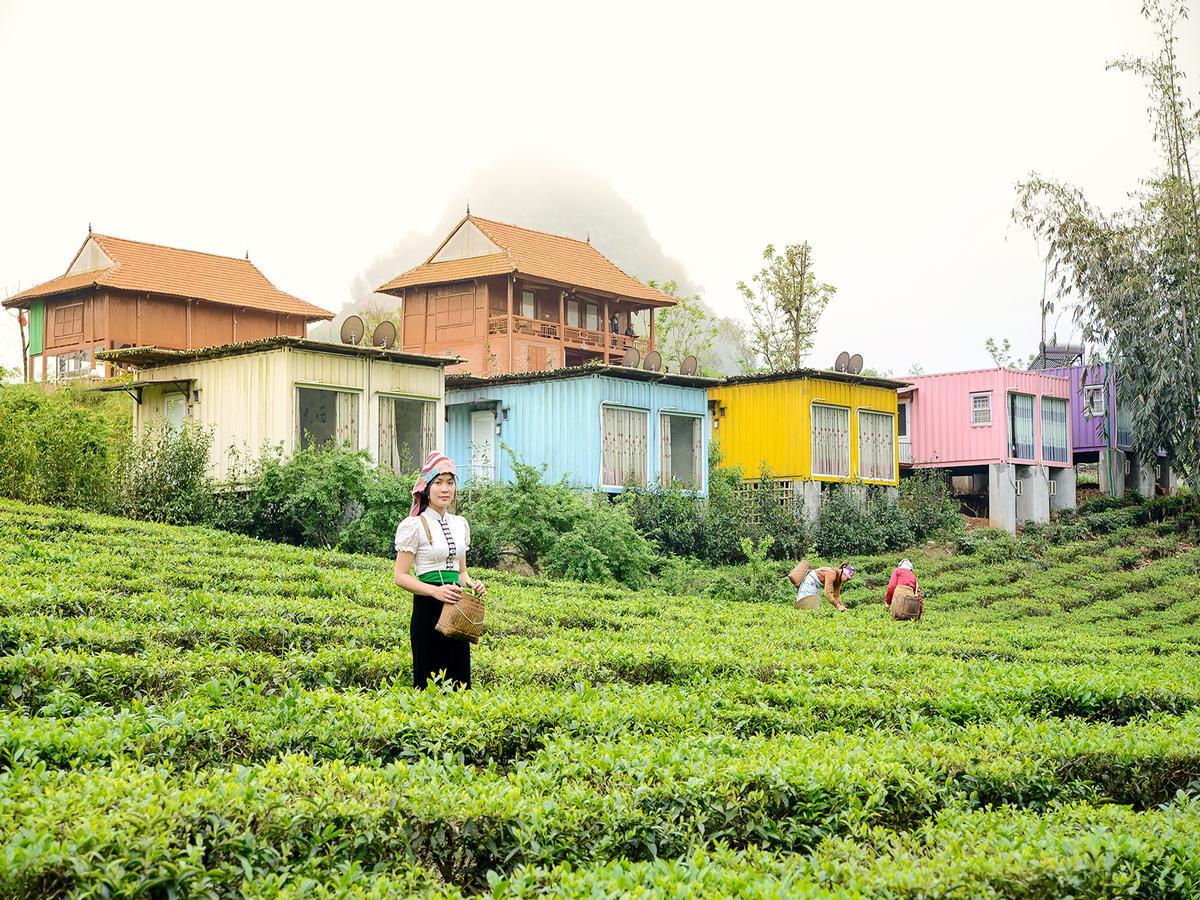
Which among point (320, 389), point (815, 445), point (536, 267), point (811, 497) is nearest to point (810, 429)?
point (815, 445)

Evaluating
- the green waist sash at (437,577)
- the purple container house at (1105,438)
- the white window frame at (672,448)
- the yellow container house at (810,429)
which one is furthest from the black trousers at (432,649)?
the purple container house at (1105,438)

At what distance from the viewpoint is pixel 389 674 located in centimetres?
966

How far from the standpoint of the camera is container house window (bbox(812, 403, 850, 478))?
32.2 metres

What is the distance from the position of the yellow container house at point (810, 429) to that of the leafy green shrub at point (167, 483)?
48.3ft

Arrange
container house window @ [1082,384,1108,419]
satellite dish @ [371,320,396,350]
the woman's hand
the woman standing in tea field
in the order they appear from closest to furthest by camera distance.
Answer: the woman's hand, the woman standing in tea field, satellite dish @ [371,320,396,350], container house window @ [1082,384,1108,419]

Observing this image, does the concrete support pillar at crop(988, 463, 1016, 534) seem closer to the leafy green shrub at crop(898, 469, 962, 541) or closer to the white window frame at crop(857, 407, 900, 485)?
the leafy green shrub at crop(898, 469, 962, 541)

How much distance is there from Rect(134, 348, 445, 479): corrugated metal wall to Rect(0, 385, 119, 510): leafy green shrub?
164 centimetres

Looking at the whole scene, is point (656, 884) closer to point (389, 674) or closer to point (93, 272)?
point (389, 674)

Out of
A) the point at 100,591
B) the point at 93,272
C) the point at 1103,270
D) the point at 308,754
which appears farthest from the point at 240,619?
the point at 93,272

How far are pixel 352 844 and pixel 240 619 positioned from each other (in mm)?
6101

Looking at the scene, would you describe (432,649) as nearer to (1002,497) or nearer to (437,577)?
(437,577)

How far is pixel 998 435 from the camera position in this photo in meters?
38.2

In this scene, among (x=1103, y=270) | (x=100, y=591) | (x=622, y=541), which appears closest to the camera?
(x=100, y=591)

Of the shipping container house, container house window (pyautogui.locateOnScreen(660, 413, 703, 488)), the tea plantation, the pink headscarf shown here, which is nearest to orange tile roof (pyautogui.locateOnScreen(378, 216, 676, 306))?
container house window (pyautogui.locateOnScreen(660, 413, 703, 488))
